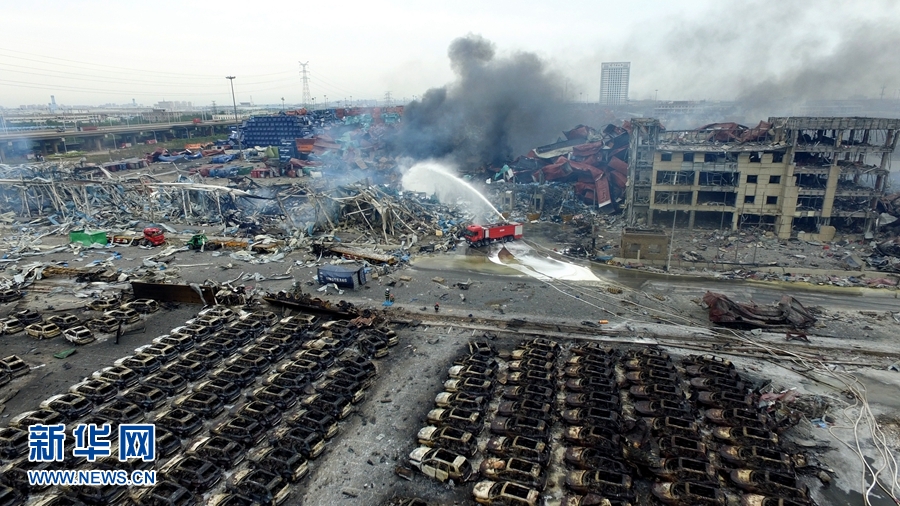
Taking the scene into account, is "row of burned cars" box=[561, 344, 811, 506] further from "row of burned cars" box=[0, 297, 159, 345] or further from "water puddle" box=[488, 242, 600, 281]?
"row of burned cars" box=[0, 297, 159, 345]

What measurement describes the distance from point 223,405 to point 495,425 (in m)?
9.47

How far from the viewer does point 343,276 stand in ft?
94.6

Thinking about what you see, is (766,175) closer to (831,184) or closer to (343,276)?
(831,184)

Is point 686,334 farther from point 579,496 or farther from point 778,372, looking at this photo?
point 579,496

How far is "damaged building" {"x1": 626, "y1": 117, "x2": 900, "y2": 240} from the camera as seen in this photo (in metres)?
37.3

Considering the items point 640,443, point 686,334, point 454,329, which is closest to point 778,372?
point 686,334

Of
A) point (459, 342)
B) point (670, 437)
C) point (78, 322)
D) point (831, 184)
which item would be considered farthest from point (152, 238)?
point (831, 184)

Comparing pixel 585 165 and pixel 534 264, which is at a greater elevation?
pixel 585 165

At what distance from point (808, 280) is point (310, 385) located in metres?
27.9

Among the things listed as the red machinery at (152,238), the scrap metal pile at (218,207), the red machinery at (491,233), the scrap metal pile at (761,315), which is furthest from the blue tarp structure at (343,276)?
the scrap metal pile at (761,315)

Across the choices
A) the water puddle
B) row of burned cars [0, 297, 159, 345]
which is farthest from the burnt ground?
the water puddle

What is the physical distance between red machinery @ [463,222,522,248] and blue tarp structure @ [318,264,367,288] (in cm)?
961

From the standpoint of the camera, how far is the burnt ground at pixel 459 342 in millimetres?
15141

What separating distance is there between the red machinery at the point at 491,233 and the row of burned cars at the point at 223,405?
1425cm
